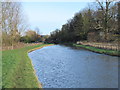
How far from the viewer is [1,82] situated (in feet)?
24.5

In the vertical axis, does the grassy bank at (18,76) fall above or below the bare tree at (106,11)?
below

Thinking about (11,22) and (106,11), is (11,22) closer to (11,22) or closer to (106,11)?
(11,22)

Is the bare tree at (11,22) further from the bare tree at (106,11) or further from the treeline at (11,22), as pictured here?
the bare tree at (106,11)

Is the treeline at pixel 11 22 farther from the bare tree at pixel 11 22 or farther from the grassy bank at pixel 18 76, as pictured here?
the grassy bank at pixel 18 76

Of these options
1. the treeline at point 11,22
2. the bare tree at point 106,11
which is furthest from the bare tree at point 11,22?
the bare tree at point 106,11

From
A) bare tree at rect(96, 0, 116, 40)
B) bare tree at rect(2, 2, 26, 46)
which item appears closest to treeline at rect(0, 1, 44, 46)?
bare tree at rect(2, 2, 26, 46)

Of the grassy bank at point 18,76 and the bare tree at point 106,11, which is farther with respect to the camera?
the bare tree at point 106,11

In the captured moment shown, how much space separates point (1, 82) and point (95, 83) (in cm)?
482

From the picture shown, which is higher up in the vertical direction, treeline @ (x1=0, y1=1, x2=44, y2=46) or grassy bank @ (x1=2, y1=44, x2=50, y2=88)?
treeline @ (x1=0, y1=1, x2=44, y2=46)

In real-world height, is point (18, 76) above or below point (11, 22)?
below

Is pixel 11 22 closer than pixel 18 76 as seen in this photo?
No

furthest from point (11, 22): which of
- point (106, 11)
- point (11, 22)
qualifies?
point (106, 11)

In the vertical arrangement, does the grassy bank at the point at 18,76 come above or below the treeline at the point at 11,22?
below

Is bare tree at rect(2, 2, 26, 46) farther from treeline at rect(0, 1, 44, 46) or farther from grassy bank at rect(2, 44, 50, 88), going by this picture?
grassy bank at rect(2, 44, 50, 88)
